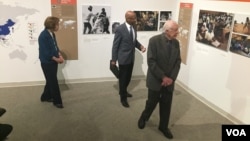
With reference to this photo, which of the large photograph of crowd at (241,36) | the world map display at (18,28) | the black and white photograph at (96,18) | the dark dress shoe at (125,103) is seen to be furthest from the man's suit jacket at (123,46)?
the world map display at (18,28)

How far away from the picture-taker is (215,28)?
4113 millimetres

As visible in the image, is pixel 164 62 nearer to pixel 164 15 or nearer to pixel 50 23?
pixel 50 23

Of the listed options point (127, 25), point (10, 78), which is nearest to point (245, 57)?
point (127, 25)

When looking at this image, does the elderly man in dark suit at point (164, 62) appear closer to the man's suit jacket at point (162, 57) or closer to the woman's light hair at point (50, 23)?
the man's suit jacket at point (162, 57)

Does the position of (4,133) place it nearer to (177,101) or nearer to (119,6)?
(177,101)

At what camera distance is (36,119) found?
3662 millimetres

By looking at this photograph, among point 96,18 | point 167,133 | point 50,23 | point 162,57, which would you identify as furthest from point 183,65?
point 50,23

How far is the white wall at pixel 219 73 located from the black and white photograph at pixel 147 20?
31.4 inches

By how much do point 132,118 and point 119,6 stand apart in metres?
2.20

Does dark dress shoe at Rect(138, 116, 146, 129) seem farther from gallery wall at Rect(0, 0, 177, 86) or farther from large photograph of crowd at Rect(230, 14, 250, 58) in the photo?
gallery wall at Rect(0, 0, 177, 86)

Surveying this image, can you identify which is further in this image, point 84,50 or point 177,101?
point 84,50

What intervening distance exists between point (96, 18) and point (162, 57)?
219 centimetres

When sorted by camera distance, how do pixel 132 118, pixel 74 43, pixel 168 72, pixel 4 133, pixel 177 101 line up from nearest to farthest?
pixel 4 133
pixel 168 72
pixel 132 118
pixel 177 101
pixel 74 43

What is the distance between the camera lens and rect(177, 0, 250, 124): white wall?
3.62m
